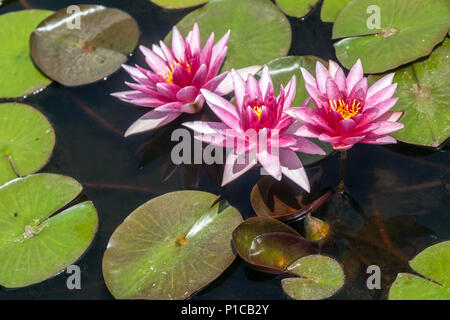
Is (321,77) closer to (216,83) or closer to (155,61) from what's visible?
(216,83)

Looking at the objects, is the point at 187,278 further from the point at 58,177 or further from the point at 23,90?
the point at 23,90

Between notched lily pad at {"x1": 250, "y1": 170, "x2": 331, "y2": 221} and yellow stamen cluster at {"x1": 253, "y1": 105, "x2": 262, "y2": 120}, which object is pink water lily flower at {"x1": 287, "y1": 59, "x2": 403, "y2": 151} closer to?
yellow stamen cluster at {"x1": 253, "y1": 105, "x2": 262, "y2": 120}

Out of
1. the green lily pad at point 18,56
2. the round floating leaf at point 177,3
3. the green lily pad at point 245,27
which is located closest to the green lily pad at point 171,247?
the green lily pad at point 245,27

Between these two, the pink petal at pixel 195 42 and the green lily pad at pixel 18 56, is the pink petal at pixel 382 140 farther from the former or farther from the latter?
the green lily pad at pixel 18 56

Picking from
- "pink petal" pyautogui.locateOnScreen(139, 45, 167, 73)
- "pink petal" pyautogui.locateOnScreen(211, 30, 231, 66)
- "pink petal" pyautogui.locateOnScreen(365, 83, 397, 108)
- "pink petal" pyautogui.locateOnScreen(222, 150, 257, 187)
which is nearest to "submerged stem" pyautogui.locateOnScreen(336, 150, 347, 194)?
"pink petal" pyautogui.locateOnScreen(365, 83, 397, 108)

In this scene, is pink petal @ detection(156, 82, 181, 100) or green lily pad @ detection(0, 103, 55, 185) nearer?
pink petal @ detection(156, 82, 181, 100)
